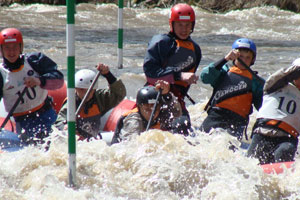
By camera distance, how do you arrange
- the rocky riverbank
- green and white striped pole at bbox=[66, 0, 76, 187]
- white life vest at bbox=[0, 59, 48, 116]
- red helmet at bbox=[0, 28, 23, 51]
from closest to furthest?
green and white striped pole at bbox=[66, 0, 76, 187]
red helmet at bbox=[0, 28, 23, 51]
white life vest at bbox=[0, 59, 48, 116]
the rocky riverbank

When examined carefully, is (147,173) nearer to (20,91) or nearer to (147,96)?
(147,96)

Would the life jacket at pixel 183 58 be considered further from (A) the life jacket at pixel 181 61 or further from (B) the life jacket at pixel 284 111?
(B) the life jacket at pixel 284 111

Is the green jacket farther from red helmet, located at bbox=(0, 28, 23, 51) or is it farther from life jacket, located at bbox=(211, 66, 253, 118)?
life jacket, located at bbox=(211, 66, 253, 118)

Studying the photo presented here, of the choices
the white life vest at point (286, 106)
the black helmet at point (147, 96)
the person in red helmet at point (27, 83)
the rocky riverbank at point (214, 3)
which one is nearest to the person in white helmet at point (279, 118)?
the white life vest at point (286, 106)

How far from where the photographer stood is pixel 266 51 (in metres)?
12.0

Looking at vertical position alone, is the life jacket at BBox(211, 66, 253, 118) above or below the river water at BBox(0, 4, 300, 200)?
above

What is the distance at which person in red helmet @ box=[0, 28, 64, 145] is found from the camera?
455 cm

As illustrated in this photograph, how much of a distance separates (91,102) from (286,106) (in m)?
1.66

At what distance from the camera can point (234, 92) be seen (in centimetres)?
469

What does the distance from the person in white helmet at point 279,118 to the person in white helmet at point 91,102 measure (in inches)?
48.8

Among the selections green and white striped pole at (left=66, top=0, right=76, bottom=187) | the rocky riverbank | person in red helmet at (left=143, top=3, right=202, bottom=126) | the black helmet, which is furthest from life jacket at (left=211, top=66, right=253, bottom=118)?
the rocky riverbank

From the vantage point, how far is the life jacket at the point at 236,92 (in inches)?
185

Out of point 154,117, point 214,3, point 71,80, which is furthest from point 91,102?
point 214,3

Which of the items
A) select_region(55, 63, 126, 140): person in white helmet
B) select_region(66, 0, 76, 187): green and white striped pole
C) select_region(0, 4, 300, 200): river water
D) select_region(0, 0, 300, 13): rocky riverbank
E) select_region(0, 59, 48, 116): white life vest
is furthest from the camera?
select_region(0, 0, 300, 13): rocky riverbank
